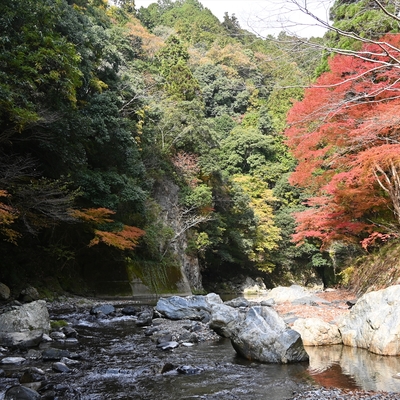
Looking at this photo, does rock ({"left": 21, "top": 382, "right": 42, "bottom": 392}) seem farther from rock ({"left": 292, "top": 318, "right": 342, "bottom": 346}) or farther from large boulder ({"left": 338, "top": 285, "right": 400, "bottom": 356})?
large boulder ({"left": 338, "top": 285, "right": 400, "bottom": 356})

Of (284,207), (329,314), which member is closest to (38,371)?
(329,314)

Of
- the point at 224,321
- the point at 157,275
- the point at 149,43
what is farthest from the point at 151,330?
the point at 149,43

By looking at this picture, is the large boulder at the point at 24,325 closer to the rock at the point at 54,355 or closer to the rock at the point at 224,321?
the rock at the point at 54,355

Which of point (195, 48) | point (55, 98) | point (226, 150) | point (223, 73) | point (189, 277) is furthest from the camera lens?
point (195, 48)

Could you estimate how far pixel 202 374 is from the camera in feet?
15.5

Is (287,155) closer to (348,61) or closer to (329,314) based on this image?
(348,61)

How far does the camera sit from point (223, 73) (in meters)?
42.2

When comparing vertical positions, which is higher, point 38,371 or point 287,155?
point 287,155

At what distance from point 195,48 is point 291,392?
45.7m

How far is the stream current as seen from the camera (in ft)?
13.2

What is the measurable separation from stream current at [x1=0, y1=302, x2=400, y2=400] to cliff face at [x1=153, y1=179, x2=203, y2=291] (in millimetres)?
15459

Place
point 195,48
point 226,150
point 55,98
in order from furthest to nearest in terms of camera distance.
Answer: point 195,48
point 226,150
point 55,98

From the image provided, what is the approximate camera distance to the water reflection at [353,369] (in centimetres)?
428

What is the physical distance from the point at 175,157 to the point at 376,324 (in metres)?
18.6
